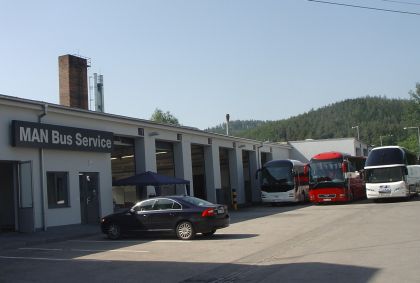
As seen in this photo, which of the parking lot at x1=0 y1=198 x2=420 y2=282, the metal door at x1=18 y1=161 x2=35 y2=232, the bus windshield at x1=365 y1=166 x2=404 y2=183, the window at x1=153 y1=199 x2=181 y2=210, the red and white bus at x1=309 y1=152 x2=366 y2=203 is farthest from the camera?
the red and white bus at x1=309 y1=152 x2=366 y2=203

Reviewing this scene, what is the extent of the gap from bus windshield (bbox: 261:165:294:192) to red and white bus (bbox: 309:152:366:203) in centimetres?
200

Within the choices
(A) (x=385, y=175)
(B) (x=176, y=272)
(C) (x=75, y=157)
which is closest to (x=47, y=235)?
(C) (x=75, y=157)

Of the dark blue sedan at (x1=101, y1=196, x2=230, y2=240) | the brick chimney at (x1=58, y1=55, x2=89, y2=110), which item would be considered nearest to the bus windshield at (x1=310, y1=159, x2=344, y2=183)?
the brick chimney at (x1=58, y1=55, x2=89, y2=110)

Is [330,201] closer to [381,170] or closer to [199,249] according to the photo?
[381,170]

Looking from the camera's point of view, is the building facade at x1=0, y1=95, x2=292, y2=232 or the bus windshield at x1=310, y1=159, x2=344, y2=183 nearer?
the building facade at x1=0, y1=95, x2=292, y2=232

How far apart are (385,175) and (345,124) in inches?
4136

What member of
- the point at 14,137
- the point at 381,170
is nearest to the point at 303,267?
the point at 14,137

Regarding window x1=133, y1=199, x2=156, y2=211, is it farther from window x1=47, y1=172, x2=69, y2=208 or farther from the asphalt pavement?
window x1=47, y1=172, x2=69, y2=208

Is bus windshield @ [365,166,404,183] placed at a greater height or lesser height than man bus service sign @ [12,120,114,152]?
lesser

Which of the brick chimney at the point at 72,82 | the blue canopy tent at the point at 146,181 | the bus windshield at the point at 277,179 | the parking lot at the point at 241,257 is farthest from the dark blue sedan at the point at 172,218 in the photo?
the bus windshield at the point at 277,179

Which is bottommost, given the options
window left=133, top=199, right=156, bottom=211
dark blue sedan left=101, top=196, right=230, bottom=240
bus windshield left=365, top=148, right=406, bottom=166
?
dark blue sedan left=101, top=196, right=230, bottom=240

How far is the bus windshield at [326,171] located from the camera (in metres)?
36.5

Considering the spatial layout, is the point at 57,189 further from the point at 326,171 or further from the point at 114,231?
the point at 326,171

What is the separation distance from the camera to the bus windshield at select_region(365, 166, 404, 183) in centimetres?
3397
